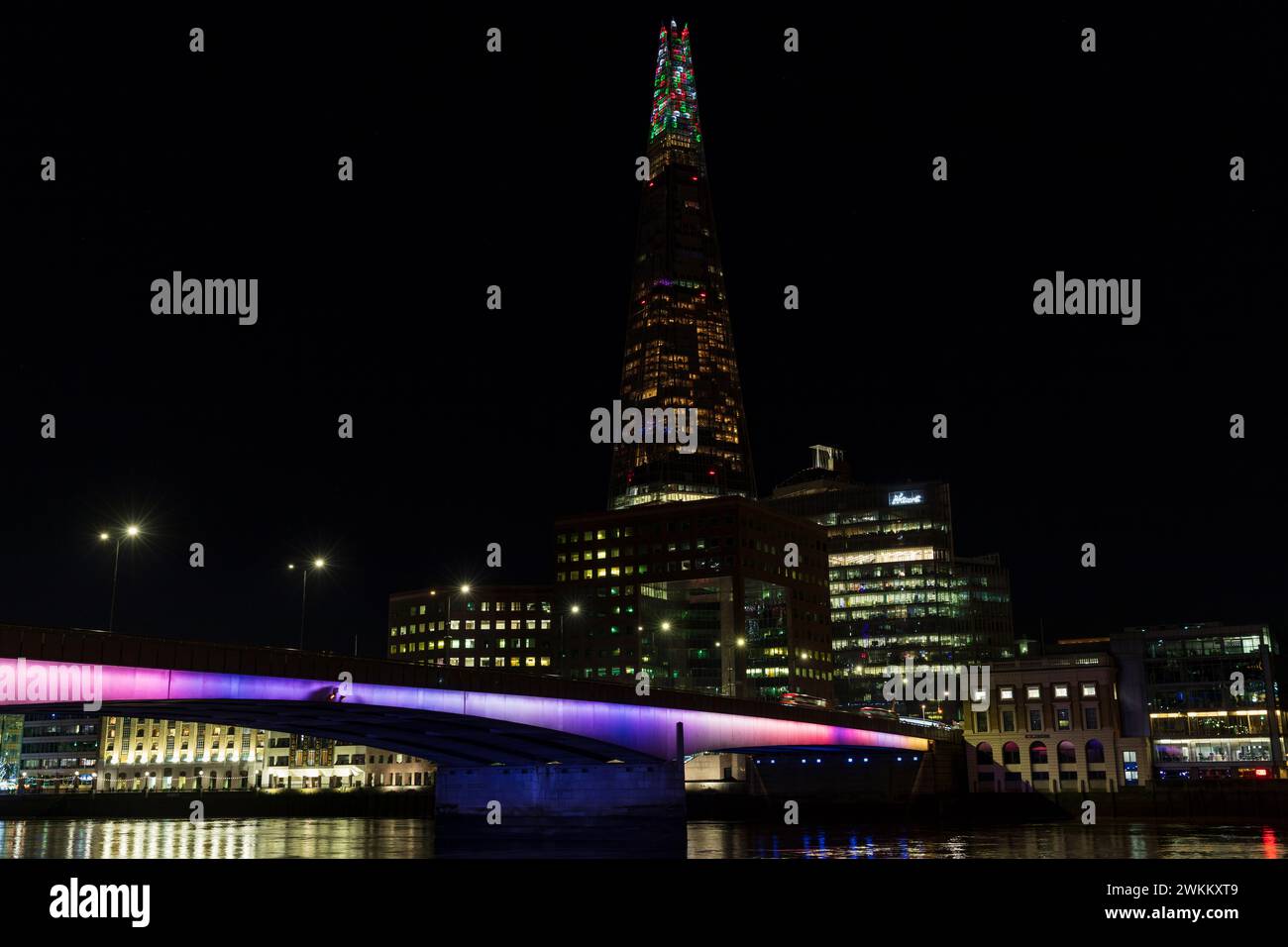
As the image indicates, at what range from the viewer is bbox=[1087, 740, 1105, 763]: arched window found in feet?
463

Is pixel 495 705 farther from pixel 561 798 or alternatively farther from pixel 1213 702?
pixel 1213 702

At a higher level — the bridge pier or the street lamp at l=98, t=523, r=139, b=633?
the street lamp at l=98, t=523, r=139, b=633

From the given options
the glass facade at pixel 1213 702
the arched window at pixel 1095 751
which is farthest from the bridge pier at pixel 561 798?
the glass facade at pixel 1213 702

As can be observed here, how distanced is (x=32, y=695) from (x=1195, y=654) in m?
134

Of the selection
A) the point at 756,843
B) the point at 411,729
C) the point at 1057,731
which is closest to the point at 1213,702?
the point at 1057,731

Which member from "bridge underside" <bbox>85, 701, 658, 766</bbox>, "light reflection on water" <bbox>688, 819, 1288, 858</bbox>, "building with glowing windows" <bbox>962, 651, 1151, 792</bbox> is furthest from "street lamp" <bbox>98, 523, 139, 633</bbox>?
"building with glowing windows" <bbox>962, 651, 1151, 792</bbox>

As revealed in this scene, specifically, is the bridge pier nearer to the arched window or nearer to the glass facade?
the arched window

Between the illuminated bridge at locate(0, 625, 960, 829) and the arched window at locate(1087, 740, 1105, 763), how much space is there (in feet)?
182

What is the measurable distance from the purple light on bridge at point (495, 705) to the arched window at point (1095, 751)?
154ft

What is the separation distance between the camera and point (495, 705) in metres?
65.6

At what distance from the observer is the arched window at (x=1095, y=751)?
141250 millimetres

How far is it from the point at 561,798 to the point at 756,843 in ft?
53.7
